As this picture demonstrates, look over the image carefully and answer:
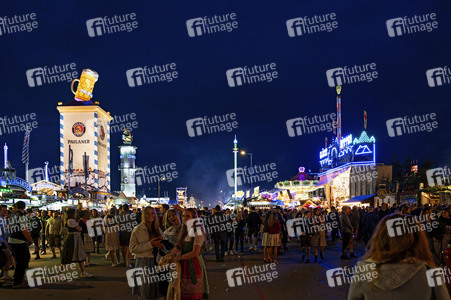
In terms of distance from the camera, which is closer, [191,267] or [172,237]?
[191,267]

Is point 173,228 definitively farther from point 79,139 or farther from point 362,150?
point 79,139

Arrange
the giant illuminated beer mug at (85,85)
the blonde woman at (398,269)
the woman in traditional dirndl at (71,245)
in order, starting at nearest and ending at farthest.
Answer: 1. the blonde woman at (398,269)
2. the woman in traditional dirndl at (71,245)
3. the giant illuminated beer mug at (85,85)

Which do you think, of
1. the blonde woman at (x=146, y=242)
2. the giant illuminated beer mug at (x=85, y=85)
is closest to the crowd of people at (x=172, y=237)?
the blonde woman at (x=146, y=242)

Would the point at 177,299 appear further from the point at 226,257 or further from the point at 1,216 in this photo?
the point at 226,257

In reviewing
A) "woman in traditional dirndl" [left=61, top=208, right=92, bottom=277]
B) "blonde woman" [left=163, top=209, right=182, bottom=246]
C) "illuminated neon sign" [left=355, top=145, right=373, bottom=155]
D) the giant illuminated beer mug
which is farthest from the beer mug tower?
"blonde woman" [left=163, top=209, right=182, bottom=246]

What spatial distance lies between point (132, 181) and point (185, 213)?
9728cm

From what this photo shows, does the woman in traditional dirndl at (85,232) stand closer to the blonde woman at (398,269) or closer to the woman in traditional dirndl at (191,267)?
the woman in traditional dirndl at (191,267)

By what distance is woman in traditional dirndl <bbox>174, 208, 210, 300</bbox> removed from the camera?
18.3ft

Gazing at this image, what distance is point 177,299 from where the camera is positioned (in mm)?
5488

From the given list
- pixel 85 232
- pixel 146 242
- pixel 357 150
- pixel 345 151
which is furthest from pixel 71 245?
pixel 345 151

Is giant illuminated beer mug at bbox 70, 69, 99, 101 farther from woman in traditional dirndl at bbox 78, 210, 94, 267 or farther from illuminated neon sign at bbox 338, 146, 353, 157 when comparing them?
woman in traditional dirndl at bbox 78, 210, 94, 267

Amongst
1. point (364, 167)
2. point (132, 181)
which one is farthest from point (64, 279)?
point (132, 181)

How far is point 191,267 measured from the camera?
5.68 m

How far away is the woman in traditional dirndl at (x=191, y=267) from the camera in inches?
220
